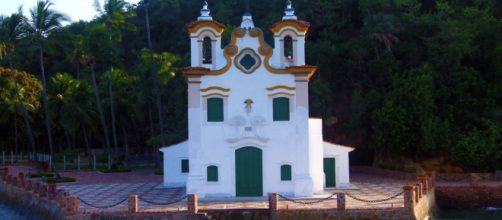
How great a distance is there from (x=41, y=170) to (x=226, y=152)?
2228cm

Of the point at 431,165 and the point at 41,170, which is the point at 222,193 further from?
the point at 41,170

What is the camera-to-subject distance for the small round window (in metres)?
26.4

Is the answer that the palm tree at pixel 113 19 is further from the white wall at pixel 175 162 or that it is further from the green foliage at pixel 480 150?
the green foliage at pixel 480 150

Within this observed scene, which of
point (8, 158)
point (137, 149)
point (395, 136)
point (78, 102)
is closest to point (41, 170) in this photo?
point (78, 102)

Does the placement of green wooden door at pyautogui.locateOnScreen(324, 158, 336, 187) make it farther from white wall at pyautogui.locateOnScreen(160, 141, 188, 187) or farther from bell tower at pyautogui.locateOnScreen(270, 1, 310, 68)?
white wall at pyautogui.locateOnScreen(160, 141, 188, 187)

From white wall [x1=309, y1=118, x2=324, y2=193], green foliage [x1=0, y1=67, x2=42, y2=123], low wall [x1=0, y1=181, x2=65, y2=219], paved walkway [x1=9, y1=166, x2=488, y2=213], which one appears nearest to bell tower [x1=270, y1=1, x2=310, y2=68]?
white wall [x1=309, y1=118, x2=324, y2=193]

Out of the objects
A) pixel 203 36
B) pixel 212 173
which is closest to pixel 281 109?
pixel 212 173

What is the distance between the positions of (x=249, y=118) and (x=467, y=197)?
11876mm

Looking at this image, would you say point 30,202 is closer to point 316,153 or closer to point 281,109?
point 281,109

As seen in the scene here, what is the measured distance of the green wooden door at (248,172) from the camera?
1032 inches

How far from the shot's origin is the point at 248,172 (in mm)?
26297

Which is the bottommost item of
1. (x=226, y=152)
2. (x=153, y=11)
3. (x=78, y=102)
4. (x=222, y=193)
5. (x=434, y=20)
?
(x=222, y=193)

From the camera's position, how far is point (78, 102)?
5100 centimetres

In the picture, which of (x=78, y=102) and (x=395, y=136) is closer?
(x=395, y=136)
